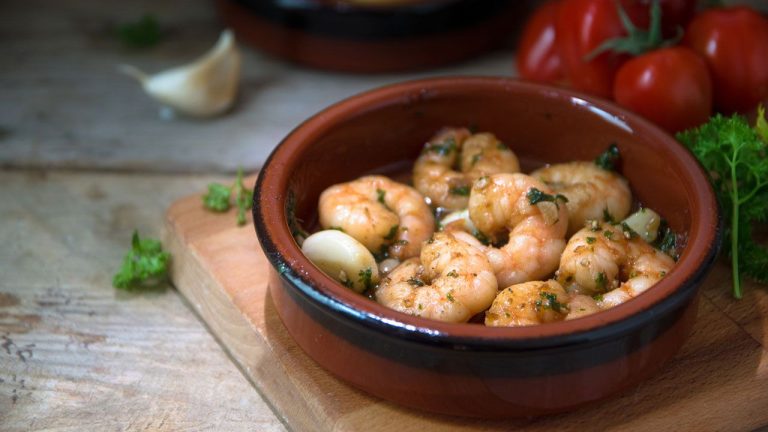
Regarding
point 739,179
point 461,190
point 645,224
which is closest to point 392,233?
point 461,190

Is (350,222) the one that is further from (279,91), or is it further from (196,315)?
(279,91)

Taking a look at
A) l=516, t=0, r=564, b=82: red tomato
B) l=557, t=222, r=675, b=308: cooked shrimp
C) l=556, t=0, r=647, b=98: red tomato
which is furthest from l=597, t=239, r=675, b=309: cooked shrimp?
l=516, t=0, r=564, b=82: red tomato

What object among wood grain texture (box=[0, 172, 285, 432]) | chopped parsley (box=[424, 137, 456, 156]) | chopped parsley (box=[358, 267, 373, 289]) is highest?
chopped parsley (box=[424, 137, 456, 156])

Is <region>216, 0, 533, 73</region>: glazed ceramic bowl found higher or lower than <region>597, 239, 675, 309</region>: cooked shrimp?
lower

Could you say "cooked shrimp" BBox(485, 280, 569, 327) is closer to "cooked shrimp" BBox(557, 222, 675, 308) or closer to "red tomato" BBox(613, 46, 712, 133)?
"cooked shrimp" BBox(557, 222, 675, 308)

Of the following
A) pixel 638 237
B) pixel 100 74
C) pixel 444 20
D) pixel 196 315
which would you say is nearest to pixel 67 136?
pixel 100 74

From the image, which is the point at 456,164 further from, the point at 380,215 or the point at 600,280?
the point at 600,280
